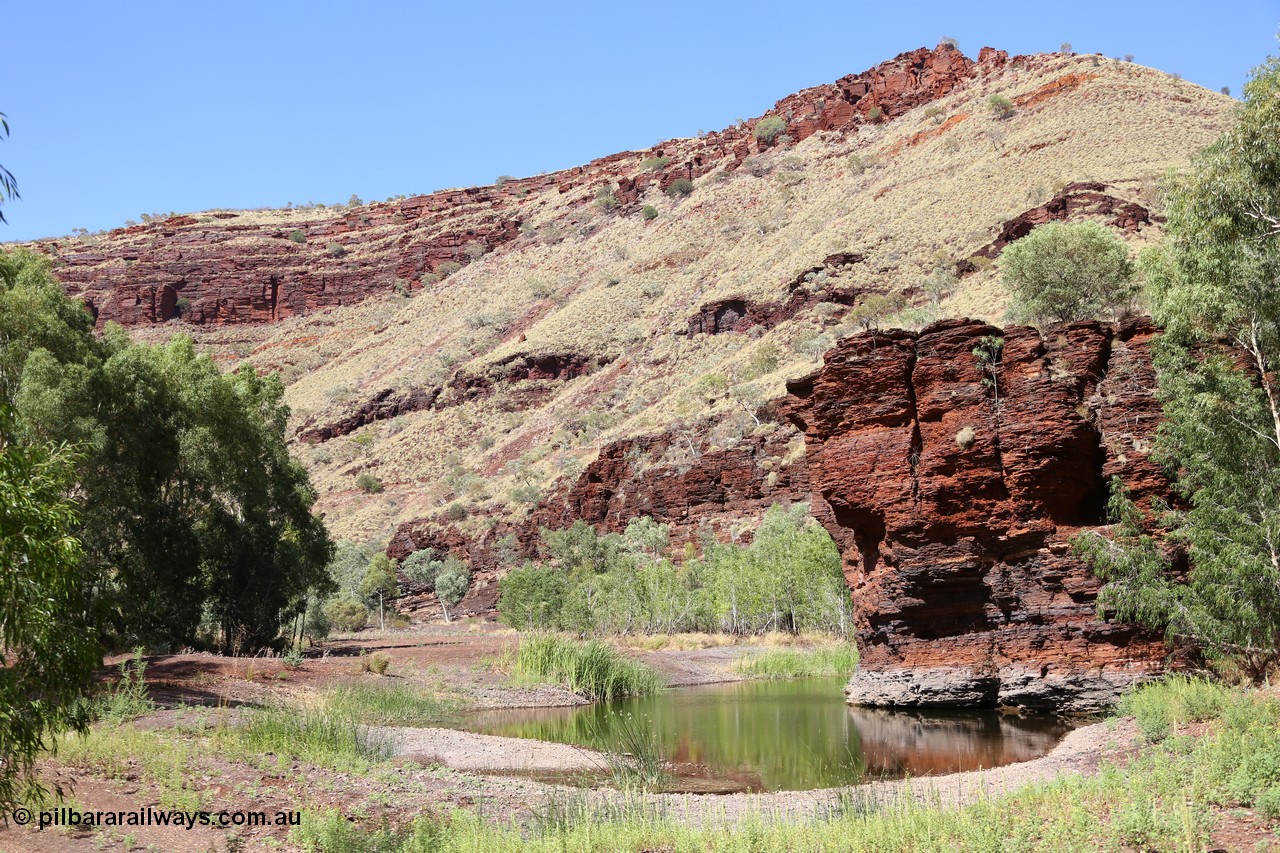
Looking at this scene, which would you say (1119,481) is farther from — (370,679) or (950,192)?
(950,192)

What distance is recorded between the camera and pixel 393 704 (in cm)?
2338

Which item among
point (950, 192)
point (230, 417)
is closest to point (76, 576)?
point (230, 417)

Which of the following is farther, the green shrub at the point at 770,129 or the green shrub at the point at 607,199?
the green shrub at the point at 607,199

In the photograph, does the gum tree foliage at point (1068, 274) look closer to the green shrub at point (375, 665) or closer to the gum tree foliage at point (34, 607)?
the green shrub at point (375, 665)

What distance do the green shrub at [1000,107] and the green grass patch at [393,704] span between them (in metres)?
84.5

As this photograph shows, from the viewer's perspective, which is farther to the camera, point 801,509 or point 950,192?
point 950,192

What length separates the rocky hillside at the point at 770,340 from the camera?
22547 mm

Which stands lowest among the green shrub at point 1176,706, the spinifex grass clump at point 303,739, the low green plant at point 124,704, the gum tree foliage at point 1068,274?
the spinifex grass clump at point 303,739

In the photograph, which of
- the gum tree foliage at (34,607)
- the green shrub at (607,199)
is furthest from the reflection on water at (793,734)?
the green shrub at (607,199)

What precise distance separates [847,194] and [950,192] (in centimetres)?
1756

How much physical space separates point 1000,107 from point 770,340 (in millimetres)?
36500

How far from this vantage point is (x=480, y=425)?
315 feet

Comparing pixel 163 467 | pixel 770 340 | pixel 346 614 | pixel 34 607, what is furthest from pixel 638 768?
pixel 770 340

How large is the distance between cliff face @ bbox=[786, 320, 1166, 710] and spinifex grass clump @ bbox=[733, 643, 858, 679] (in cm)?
988
